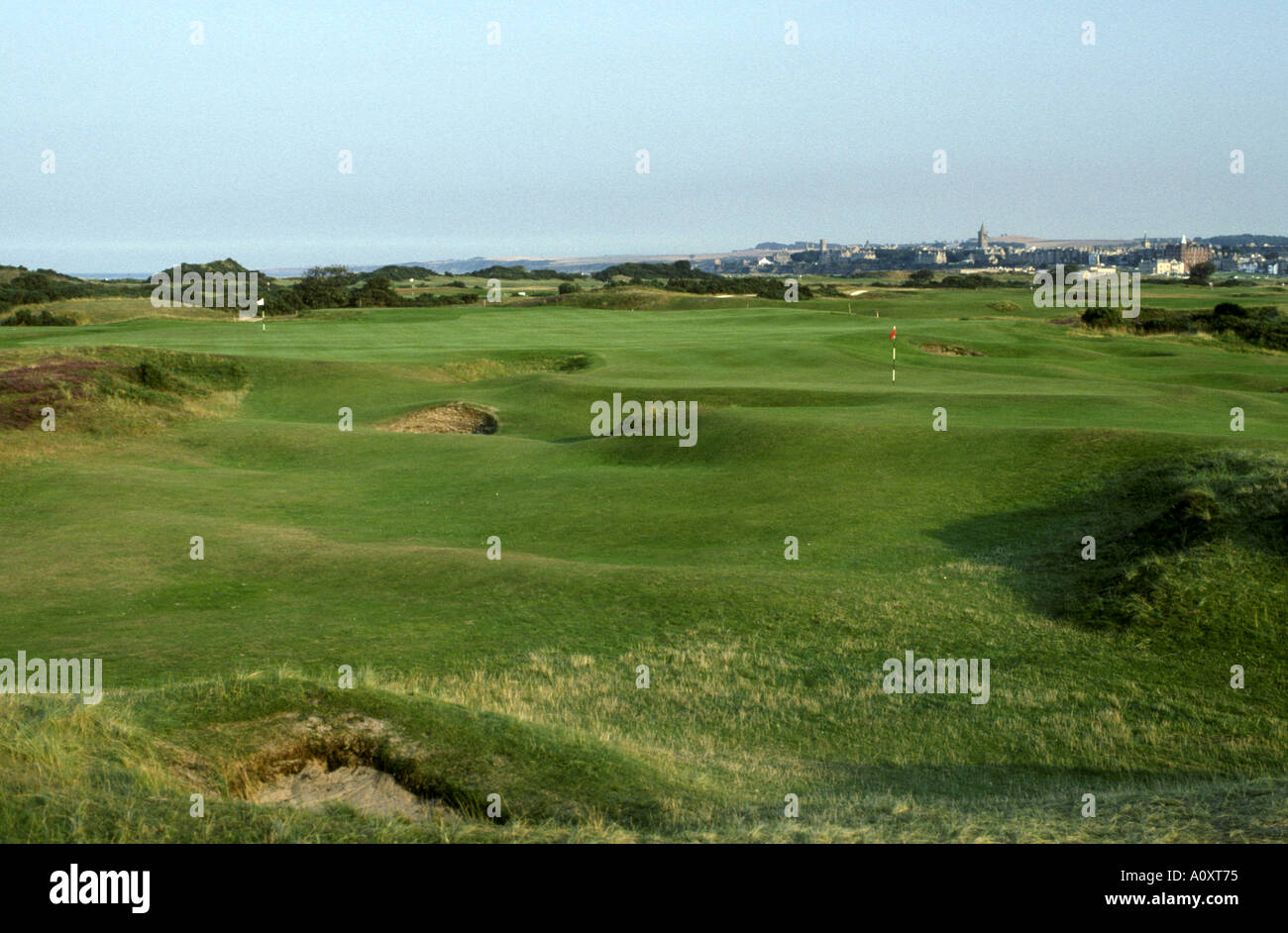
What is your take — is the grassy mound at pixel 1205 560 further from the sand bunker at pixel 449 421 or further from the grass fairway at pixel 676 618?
the sand bunker at pixel 449 421

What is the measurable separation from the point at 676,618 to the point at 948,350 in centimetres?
4901

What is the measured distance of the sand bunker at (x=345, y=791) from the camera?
855cm

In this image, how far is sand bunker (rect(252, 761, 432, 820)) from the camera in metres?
8.55

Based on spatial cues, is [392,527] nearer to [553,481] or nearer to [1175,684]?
[553,481]

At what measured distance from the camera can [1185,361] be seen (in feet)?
177

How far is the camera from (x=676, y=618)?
1573cm

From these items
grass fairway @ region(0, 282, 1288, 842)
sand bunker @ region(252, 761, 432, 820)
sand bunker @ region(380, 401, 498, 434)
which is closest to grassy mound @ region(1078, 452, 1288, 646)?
grass fairway @ region(0, 282, 1288, 842)

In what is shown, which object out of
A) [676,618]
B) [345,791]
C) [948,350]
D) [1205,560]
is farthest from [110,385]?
[948,350]

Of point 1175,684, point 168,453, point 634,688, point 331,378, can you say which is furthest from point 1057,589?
point 331,378

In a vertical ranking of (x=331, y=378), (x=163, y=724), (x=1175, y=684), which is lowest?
(x=1175, y=684)

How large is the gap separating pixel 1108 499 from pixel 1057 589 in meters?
4.64

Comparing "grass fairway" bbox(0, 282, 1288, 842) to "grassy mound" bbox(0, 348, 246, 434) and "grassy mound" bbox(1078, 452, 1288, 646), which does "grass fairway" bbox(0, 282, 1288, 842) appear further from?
"grassy mound" bbox(0, 348, 246, 434)

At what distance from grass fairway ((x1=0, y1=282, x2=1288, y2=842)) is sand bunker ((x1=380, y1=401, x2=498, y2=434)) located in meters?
2.67

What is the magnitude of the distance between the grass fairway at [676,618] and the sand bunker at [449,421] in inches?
105
